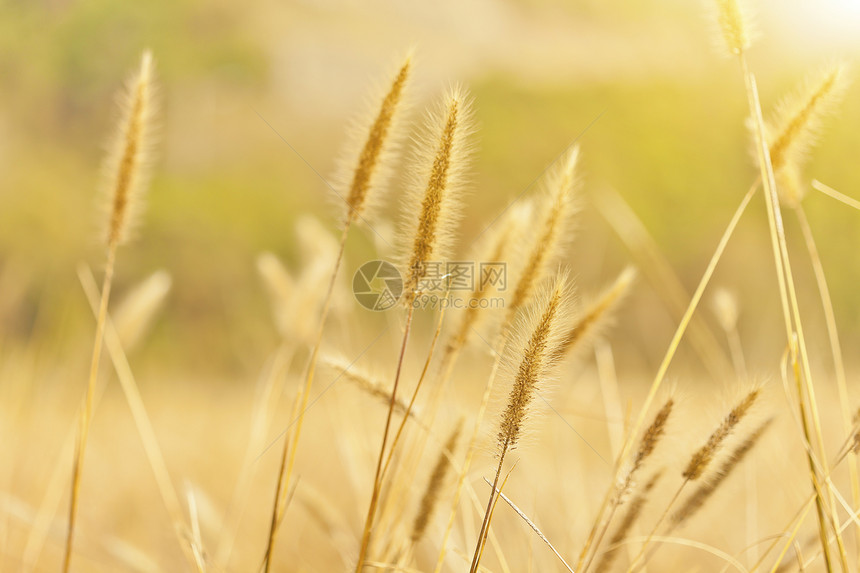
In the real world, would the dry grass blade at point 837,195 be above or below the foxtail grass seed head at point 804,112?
below

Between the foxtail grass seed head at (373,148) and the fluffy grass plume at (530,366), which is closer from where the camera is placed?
the fluffy grass plume at (530,366)

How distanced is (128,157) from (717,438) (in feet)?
2.36

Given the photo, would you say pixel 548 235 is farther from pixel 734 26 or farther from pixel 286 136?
pixel 286 136

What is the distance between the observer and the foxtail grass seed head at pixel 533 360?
451mm

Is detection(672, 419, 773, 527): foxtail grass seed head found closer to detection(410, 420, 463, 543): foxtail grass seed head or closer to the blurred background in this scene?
detection(410, 420, 463, 543): foxtail grass seed head

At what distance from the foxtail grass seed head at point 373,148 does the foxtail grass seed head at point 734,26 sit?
32cm

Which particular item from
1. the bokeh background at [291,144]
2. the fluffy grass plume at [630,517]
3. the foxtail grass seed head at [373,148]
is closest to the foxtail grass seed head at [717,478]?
the fluffy grass plume at [630,517]

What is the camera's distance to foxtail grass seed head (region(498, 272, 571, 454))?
0.45 metres

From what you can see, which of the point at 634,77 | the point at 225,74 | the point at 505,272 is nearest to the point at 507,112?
the point at 634,77

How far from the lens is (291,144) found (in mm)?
4582

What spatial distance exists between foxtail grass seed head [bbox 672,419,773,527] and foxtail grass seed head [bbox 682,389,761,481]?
0.06m

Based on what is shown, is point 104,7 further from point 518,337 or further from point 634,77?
point 518,337

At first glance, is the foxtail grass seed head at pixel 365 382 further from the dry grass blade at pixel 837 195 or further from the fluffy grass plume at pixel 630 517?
the dry grass blade at pixel 837 195

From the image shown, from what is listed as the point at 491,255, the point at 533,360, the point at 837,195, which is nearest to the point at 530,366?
the point at 533,360
